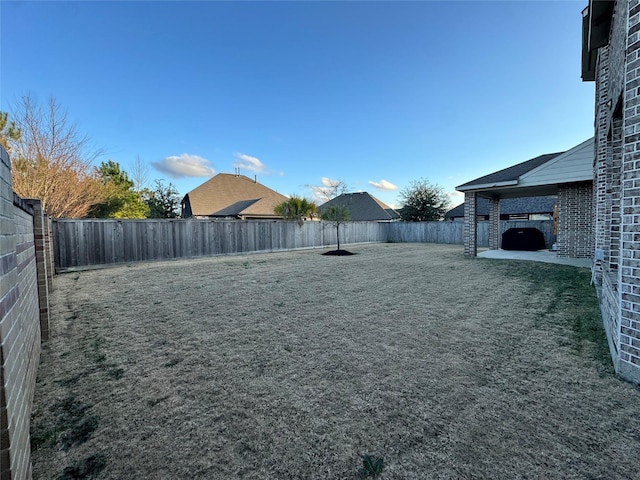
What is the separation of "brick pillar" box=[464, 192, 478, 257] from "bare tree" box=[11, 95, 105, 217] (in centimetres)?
1558

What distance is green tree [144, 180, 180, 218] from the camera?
77.3ft

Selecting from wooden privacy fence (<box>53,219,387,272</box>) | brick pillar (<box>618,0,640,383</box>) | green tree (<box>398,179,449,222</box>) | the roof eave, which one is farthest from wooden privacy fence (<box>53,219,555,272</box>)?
brick pillar (<box>618,0,640,383</box>)

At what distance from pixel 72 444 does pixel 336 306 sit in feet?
11.2

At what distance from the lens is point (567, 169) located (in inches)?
352

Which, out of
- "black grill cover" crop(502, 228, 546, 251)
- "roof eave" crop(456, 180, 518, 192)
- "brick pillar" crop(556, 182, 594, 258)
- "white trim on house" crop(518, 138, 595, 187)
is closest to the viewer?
"white trim on house" crop(518, 138, 595, 187)

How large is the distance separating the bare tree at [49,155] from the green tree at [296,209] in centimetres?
906

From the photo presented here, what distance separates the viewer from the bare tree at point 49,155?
35.1 ft

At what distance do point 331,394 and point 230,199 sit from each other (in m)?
23.8

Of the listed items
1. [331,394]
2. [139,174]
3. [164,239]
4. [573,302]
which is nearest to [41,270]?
[331,394]

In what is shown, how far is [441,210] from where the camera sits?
2450cm

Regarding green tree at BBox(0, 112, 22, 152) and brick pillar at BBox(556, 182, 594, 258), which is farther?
green tree at BBox(0, 112, 22, 152)

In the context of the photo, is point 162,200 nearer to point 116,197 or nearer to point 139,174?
point 139,174

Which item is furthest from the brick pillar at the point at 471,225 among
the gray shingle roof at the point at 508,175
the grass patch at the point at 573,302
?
the grass patch at the point at 573,302

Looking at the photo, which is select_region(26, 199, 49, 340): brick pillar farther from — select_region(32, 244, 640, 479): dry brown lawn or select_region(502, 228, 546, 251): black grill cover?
select_region(502, 228, 546, 251): black grill cover
